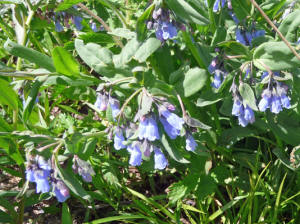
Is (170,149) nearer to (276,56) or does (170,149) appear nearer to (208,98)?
(208,98)

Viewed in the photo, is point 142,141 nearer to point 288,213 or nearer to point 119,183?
point 119,183

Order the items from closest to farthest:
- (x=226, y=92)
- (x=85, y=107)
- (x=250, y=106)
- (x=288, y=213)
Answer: (x=250, y=106), (x=226, y=92), (x=288, y=213), (x=85, y=107)

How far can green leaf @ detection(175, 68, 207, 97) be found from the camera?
1.81m

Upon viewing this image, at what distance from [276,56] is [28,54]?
46.9 inches

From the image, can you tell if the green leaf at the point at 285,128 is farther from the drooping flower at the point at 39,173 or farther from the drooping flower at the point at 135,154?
the drooping flower at the point at 39,173

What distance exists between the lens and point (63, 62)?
6.10ft

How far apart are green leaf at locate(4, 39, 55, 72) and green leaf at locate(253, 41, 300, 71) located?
3.41ft

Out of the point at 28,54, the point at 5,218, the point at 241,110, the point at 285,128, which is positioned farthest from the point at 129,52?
the point at 5,218

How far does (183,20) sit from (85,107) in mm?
1784

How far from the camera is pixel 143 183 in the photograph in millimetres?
2650

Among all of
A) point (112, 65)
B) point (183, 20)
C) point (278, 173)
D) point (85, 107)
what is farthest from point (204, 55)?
point (85, 107)

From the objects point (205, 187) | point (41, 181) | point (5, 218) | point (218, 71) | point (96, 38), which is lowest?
point (5, 218)

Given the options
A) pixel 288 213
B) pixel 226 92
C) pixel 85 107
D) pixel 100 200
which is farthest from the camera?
pixel 85 107

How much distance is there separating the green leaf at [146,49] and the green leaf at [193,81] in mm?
236
